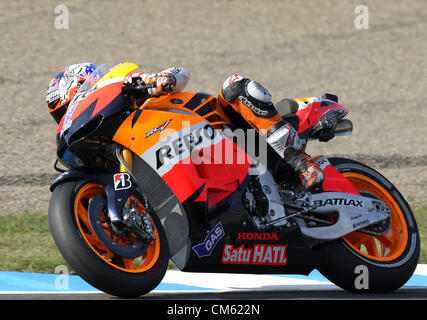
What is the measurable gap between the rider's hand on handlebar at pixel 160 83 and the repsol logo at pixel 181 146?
290 millimetres

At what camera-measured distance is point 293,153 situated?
5.36m

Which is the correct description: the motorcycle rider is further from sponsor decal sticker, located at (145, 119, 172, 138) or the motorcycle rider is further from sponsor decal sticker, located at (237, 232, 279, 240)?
sponsor decal sticker, located at (145, 119, 172, 138)

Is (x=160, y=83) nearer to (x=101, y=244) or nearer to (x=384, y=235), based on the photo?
(x=101, y=244)

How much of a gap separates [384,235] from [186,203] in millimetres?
1620

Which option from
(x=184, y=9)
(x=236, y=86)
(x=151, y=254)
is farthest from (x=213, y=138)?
(x=184, y=9)

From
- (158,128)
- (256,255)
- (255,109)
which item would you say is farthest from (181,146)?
(256,255)

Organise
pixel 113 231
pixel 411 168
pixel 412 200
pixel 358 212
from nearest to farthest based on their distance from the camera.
A: pixel 113 231 < pixel 358 212 < pixel 412 200 < pixel 411 168

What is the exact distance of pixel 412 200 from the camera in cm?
908

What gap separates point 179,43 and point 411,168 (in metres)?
5.81

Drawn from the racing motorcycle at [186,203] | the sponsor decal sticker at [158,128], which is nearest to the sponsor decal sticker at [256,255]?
the racing motorcycle at [186,203]

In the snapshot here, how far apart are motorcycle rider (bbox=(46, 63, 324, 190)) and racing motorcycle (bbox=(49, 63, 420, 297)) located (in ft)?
0.38

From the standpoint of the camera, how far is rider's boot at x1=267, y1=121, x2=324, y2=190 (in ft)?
17.4

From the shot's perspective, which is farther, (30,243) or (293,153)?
(30,243)
